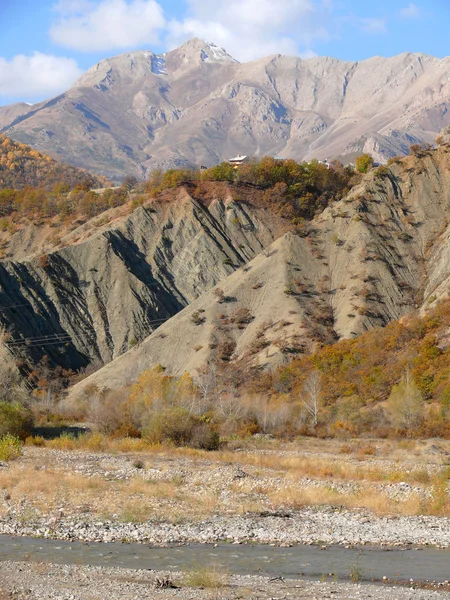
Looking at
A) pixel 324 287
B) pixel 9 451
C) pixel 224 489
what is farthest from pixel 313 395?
pixel 224 489

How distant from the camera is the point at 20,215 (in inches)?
4461

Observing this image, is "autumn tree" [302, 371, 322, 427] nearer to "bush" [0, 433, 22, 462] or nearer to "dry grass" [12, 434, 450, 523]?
"dry grass" [12, 434, 450, 523]

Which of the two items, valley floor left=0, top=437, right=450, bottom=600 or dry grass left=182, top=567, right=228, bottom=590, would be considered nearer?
dry grass left=182, top=567, right=228, bottom=590

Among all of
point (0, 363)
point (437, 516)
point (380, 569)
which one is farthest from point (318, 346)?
point (380, 569)

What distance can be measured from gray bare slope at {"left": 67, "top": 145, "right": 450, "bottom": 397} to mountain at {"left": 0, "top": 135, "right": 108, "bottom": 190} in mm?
92830

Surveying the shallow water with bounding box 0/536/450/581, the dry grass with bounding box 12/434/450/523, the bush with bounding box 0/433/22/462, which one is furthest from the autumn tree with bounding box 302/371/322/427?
the shallow water with bounding box 0/536/450/581

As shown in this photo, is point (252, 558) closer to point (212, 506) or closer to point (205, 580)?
point (205, 580)

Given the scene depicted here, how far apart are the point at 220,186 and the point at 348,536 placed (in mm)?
88575

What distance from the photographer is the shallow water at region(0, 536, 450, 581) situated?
2016 cm

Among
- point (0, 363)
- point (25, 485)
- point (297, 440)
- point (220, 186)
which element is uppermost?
point (220, 186)

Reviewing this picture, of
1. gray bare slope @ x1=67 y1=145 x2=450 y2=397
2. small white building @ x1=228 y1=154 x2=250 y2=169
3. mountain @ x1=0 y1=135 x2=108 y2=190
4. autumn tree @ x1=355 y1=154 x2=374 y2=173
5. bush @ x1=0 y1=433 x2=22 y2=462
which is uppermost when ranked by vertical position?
mountain @ x1=0 y1=135 x2=108 y2=190

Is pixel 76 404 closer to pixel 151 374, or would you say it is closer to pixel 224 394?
pixel 151 374

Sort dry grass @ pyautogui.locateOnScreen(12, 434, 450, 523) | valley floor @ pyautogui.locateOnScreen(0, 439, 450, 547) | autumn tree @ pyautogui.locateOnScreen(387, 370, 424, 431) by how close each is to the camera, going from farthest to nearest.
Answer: autumn tree @ pyautogui.locateOnScreen(387, 370, 424, 431) < dry grass @ pyautogui.locateOnScreen(12, 434, 450, 523) < valley floor @ pyautogui.locateOnScreen(0, 439, 450, 547)

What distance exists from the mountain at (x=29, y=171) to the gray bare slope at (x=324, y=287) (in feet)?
305
